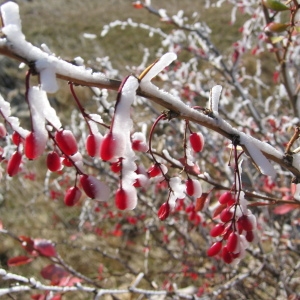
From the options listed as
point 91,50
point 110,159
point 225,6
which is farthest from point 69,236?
point 225,6

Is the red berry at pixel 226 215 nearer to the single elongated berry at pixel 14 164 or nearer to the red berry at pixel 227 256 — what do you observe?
the red berry at pixel 227 256

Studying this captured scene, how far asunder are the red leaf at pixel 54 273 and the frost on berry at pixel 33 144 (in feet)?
3.41

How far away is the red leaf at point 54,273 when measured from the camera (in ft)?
4.72

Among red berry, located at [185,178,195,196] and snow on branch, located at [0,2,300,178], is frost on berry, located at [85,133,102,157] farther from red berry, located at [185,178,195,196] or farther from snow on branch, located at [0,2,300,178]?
red berry, located at [185,178,195,196]

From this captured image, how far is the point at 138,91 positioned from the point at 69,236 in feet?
13.3

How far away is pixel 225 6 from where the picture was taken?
573 inches

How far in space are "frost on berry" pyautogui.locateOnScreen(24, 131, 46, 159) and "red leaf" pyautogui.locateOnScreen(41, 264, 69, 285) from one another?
1.04 m

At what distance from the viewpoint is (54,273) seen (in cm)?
147

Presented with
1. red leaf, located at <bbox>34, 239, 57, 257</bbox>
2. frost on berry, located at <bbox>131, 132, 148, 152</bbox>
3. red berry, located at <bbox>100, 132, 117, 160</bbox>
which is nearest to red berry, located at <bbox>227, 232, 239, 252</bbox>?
frost on berry, located at <bbox>131, 132, 148, 152</bbox>

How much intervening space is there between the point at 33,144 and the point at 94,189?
0.47 feet

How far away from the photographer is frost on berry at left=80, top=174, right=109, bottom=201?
60 centimetres

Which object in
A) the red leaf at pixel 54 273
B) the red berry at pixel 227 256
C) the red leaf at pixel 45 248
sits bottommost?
the red leaf at pixel 54 273

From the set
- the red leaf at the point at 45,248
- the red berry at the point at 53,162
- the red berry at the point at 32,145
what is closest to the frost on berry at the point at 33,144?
the red berry at the point at 32,145

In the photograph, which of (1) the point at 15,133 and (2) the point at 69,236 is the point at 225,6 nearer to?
(2) the point at 69,236
